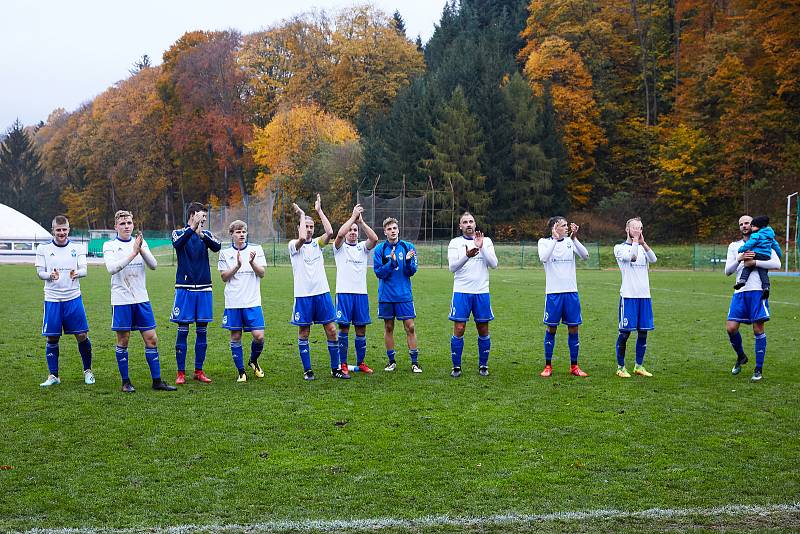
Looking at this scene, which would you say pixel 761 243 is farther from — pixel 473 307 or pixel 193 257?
pixel 193 257

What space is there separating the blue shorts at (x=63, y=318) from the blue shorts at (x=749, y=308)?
8.21m

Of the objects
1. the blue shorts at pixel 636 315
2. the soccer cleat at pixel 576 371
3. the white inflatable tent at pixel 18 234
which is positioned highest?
the white inflatable tent at pixel 18 234

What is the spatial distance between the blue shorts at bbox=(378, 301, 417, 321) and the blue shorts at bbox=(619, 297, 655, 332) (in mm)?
2750

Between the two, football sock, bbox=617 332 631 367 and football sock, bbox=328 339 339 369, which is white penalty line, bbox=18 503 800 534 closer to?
football sock, bbox=617 332 631 367

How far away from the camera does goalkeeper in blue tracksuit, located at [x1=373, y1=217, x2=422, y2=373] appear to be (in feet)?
34.0

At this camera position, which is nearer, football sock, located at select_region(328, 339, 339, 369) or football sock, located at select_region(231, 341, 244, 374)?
football sock, located at select_region(231, 341, 244, 374)

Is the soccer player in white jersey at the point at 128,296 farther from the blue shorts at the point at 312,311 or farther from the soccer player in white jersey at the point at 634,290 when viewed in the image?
the soccer player in white jersey at the point at 634,290

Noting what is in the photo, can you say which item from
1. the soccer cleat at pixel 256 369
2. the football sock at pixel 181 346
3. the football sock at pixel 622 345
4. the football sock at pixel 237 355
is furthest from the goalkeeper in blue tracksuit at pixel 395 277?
the football sock at pixel 622 345

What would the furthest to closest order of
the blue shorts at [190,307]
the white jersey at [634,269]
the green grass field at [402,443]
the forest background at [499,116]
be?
the forest background at [499,116], the white jersey at [634,269], the blue shorts at [190,307], the green grass field at [402,443]

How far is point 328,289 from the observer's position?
33.0 ft

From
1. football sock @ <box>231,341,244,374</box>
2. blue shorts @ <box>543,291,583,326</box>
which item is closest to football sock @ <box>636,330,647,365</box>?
blue shorts @ <box>543,291,583,326</box>

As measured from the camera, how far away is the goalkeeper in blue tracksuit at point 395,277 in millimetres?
10375

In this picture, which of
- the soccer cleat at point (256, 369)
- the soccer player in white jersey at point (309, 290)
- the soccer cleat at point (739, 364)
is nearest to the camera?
the soccer player in white jersey at point (309, 290)

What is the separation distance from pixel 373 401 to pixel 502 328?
718 centimetres
